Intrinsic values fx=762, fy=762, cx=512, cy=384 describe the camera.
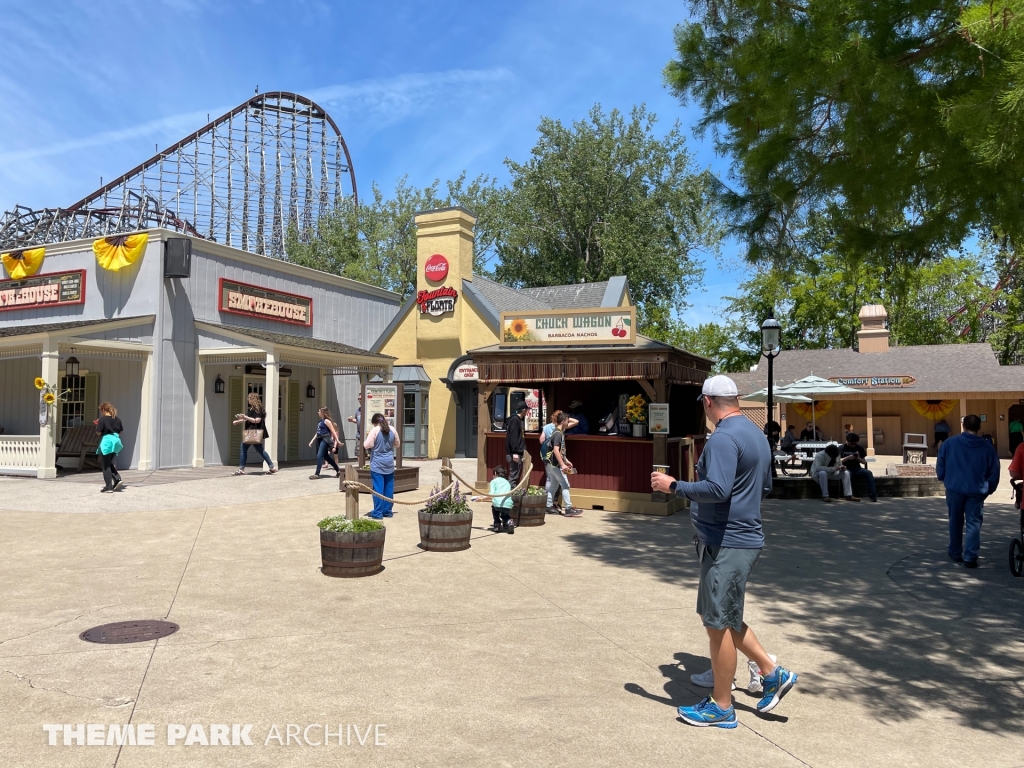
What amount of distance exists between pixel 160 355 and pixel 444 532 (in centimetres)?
1249

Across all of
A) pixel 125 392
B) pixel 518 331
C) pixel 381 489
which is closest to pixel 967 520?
pixel 381 489

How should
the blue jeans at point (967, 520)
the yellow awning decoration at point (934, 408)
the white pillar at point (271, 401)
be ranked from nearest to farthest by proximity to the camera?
the blue jeans at point (967, 520) < the white pillar at point (271, 401) < the yellow awning decoration at point (934, 408)

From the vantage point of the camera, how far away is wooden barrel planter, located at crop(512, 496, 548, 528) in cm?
1129

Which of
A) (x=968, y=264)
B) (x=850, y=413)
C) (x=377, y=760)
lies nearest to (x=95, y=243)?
(x=377, y=760)

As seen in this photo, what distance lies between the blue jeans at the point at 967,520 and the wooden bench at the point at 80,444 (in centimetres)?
1722

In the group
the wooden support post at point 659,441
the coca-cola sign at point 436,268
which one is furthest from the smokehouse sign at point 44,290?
the wooden support post at point 659,441

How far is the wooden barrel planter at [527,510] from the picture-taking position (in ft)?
37.0

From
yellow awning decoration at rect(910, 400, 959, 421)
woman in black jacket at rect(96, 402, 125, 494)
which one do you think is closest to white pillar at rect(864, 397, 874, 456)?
yellow awning decoration at rect(910, 400, 959, 421)

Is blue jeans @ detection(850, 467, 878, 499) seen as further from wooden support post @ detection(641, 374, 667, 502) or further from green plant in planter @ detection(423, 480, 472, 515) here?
green plant in planter @ detection(423, 480, 472, 515)

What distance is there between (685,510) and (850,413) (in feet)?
71.7

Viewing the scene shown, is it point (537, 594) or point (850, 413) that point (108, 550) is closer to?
point (537, 594)

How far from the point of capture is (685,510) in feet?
45.2

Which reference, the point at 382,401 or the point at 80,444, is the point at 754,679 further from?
the point at 80,444

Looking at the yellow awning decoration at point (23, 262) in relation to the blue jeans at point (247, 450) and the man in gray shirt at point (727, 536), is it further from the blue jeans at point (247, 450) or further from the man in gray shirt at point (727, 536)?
the man in gray shirt at point (727, 536)
